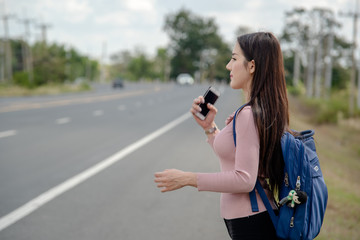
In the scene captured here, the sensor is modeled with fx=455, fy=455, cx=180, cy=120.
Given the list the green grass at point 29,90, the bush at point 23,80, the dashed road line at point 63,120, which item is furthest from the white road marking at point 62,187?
the bush at point 23,80

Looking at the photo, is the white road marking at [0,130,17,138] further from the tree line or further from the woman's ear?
the tree line

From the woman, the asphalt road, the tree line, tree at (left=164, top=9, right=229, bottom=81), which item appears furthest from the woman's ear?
tree at (left=164, top=9, right=229, bottom=81)

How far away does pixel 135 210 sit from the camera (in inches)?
226

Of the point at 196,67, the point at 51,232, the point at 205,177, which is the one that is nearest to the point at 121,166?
the point at 51,232

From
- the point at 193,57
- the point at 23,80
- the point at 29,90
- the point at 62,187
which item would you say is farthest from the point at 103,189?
the point at 193,57

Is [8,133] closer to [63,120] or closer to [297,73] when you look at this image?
[63,120]

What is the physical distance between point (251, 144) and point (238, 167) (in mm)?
125

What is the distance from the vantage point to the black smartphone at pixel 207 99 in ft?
8.25

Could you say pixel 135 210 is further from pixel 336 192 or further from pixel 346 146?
→ pixel 346 146

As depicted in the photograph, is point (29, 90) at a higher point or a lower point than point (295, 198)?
lower

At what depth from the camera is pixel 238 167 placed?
6.91 ft

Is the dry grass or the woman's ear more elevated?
the woman's ear

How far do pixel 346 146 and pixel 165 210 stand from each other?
12.4m

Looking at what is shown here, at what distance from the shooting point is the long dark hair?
2.14 meters
